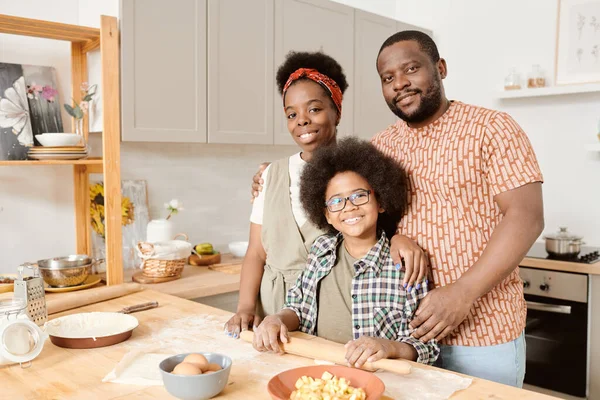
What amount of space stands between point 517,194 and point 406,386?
56 cm

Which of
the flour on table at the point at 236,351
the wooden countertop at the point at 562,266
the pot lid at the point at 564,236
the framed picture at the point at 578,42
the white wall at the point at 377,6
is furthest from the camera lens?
the white wall at the point at 377,6

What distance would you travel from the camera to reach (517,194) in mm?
1398

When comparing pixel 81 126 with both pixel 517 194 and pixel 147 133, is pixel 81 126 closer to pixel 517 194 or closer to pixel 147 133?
pixel 147 133

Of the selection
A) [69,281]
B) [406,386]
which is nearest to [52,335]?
[69,281]

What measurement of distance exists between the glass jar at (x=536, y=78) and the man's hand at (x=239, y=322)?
2.46 meters

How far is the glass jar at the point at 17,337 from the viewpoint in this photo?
4.33ft

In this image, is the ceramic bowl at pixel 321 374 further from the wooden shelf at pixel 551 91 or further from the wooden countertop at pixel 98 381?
the wooden shelf at pixel 551 91

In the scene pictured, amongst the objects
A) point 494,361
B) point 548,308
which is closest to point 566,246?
point 548,308

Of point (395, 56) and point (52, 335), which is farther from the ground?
point (395, 56)

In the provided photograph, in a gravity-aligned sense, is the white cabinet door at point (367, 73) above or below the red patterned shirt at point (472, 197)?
above

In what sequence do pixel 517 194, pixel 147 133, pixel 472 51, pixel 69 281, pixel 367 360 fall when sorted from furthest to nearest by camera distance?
pixel 472 51 → pixel 147 133 → pixel 69 281 → pixel 517 194 → pixel 367 360

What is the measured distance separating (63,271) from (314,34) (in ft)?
5.99

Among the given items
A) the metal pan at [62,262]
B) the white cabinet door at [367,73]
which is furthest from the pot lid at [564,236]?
the metal pan at [62,262]

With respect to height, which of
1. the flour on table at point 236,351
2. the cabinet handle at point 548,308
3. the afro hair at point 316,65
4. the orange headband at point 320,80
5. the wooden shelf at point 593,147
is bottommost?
the cabinet handle at point 548,308
